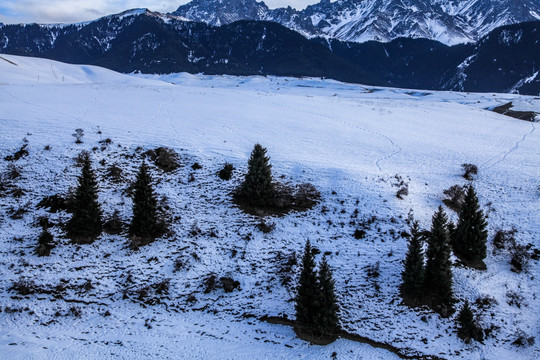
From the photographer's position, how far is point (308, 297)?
15.2m

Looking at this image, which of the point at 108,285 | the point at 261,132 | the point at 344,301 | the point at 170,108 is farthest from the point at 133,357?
the point at 170,108

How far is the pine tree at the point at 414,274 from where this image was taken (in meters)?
16.6

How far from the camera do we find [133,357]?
558 inches

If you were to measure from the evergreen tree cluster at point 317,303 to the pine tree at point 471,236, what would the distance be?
886cm

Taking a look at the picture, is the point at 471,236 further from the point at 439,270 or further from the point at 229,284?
the point at 229,284

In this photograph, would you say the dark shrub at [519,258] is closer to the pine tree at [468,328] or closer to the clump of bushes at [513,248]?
the clump of bushes at [513,248]

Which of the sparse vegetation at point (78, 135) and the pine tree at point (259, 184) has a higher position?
the sparse vegetation at point (78, 135)

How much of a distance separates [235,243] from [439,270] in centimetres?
1039

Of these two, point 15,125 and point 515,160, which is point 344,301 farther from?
point 15,125

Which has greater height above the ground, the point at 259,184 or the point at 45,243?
the point at 259,184

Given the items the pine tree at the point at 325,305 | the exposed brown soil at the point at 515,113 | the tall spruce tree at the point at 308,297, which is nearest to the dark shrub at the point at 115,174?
the tall spruce tree at the point at 308,297

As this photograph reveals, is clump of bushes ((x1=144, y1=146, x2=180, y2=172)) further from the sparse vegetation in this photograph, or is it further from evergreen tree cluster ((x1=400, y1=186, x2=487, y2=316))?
evergreen tree cluster ((x1=400, y1=186, x2=487, y2=316))

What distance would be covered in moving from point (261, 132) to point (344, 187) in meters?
12.8

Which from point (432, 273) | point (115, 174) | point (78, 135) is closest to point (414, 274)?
point (432, 273)
